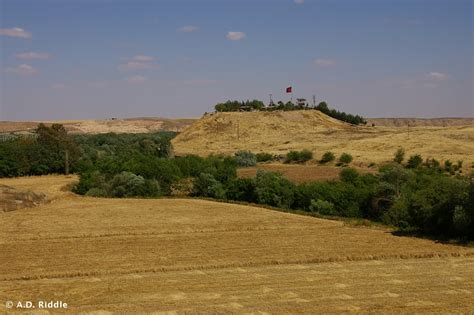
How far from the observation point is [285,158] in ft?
305

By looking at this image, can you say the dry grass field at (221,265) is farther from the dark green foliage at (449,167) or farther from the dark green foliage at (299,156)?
the dark green foliage at (299,156)

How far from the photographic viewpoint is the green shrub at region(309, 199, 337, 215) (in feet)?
149

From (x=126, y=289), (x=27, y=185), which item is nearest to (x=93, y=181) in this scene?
(x=27, y=185)

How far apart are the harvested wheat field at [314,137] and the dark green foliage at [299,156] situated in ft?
6.04

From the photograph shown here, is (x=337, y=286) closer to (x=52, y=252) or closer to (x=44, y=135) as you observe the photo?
(x=52, y=252)

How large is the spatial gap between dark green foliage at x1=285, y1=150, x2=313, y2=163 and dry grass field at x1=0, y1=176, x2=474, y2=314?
4719 cm

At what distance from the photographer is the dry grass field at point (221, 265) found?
783 inches

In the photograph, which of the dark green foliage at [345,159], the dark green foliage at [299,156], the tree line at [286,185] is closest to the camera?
the tree line at [286,185]

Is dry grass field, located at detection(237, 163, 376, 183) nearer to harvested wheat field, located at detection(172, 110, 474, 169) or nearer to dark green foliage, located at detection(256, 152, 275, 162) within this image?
dark green foliage, located at detection(256, 152, 275, 162)

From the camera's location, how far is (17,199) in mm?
46375

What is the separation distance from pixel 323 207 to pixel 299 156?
45.3m

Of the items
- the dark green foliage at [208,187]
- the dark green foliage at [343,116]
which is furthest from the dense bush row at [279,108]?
the dark green foliage at [208,187]

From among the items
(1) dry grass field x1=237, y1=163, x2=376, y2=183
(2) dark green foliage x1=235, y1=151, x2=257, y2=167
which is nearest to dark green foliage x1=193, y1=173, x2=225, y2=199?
(1) dry grass field x1=237, y1=163, x2=376, y2=183

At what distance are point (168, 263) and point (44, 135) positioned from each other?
64.9 m
